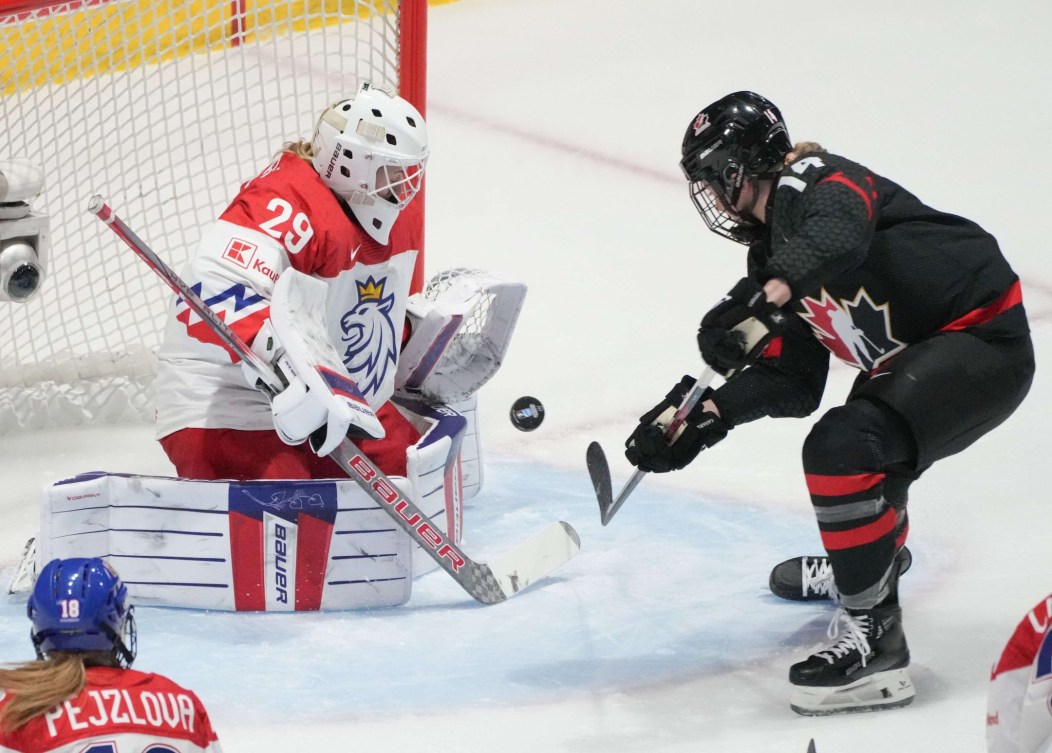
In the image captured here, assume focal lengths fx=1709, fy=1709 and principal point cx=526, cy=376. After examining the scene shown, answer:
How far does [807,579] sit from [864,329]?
2.00 feet

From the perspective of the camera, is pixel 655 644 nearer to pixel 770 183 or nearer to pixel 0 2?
pixel 770 183

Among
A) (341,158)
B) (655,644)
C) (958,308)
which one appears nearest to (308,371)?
(341,158)

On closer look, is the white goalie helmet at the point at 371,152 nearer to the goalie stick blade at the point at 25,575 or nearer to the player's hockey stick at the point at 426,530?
the player's hockey stick at the point at 426,530

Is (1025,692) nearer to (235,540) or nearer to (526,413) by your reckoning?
(235,540)

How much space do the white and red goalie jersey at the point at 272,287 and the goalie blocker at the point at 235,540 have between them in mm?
223

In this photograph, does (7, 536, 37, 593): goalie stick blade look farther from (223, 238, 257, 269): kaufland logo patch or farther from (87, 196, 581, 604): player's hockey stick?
(223, 238, 257, 269): kaufland logo patch

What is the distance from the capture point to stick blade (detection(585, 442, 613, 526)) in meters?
3.43

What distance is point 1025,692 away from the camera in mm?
1893

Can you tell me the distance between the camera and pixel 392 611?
128 inches

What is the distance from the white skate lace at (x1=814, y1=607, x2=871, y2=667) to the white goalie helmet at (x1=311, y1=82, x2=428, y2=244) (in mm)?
1151

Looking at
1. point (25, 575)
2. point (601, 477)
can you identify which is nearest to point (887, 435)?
point (601, 477)

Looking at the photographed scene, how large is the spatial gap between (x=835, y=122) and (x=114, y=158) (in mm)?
2744

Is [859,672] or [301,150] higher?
[301,150]

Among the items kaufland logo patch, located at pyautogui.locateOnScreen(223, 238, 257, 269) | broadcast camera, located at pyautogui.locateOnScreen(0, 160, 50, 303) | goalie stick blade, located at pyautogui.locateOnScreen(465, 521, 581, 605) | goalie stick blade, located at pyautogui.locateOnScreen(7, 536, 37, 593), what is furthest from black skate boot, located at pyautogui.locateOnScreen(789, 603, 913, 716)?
broadcast camera, located at pyautogui.locateOnScreen(0, 160, 50, 303)
